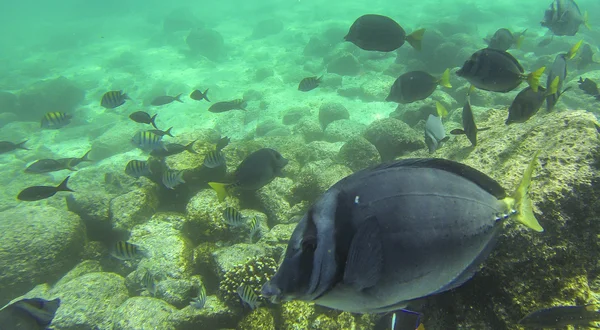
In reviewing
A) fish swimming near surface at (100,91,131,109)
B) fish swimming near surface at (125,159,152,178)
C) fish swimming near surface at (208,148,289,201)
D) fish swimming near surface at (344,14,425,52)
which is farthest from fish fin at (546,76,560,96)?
fish swimming near surface at (100,91,131,109)

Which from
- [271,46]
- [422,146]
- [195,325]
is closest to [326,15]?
[271,46]

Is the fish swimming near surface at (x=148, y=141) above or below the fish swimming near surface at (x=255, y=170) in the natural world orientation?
below

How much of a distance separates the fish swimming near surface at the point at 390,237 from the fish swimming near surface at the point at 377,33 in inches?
140

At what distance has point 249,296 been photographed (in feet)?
10.1

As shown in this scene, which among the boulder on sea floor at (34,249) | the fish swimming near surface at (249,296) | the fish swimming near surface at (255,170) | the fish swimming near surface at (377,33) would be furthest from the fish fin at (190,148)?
the fish swimming near surface at (377,33)

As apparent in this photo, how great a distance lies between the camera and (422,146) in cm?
589

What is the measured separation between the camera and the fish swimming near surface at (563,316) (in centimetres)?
159

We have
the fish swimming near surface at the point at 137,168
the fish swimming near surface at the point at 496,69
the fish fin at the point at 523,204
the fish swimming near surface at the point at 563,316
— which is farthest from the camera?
the fish swimming near surface at the point at 137,168

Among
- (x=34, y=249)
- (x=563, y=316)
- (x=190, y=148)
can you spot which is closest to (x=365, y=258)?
(x=563, y=316)

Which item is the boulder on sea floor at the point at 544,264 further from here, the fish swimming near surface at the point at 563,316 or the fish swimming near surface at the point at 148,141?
the fish swimming near surface at the point at 148,141

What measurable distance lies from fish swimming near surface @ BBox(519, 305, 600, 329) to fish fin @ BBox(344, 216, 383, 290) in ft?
4.48

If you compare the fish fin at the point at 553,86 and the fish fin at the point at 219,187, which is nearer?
the fish fin at the point at 553,86

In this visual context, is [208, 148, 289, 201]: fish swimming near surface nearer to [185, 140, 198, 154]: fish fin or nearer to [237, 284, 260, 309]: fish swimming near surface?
[237, 284, 260, 309]: fish swimming near surface

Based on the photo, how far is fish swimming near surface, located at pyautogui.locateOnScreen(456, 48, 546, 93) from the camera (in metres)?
3.08
